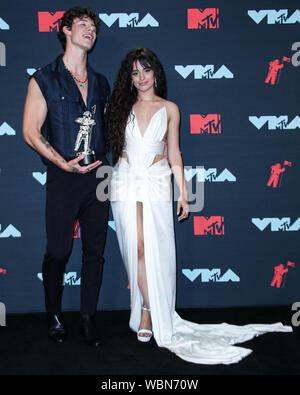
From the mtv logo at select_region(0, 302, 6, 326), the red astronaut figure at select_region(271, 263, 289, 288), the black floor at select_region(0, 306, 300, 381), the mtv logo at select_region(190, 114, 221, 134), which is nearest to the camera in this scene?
the black floor at select_region(0, 306, 300, 381)

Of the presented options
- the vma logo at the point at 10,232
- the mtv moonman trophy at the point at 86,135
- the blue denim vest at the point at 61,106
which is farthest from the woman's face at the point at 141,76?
the vma logo at the point at 10,232

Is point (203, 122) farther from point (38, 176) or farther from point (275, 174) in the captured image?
→ point (38, 176)

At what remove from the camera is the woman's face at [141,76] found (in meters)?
2.57

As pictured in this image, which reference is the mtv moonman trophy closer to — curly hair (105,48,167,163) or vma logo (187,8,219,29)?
curly hair (105,48,167,163)

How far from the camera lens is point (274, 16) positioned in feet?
9.93

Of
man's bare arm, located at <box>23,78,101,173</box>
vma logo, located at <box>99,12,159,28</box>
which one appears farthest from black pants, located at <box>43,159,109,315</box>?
vma logo, located at <box>99,12,159,28</box>

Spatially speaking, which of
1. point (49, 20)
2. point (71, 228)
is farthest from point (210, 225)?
point (49, 20)

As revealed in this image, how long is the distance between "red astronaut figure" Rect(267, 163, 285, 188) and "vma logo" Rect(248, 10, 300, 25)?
1.13 m

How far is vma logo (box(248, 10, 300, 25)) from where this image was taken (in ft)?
9.91

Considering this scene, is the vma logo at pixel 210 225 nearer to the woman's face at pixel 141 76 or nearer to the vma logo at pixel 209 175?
the vma logo at pixel 209 175

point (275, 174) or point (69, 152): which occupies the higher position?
point (69, 152)

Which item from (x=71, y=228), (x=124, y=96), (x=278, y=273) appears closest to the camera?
(x=71, y=228)

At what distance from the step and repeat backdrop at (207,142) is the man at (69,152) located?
1.80 feet

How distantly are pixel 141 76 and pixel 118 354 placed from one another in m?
1.81
